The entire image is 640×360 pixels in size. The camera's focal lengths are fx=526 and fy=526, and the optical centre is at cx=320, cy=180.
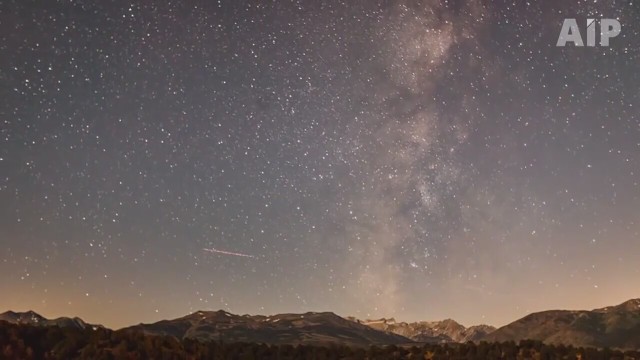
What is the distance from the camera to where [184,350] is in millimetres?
23438

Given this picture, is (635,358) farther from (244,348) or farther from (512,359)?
(244,348)

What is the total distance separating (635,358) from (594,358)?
2521 millimetres

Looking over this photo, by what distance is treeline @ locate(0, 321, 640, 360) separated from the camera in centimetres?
Result: 2098

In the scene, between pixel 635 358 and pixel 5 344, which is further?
pixel 635 358

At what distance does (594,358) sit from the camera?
2603 centimetres

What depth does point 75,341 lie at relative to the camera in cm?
2142

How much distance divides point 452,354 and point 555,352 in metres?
5.07

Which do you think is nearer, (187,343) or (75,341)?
(75,341)

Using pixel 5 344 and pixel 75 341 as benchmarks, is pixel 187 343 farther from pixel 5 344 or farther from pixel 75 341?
pixel 5 344

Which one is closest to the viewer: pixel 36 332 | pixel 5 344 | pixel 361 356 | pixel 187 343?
pixel 5 344

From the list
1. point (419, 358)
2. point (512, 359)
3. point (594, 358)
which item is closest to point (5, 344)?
point (419, 358)

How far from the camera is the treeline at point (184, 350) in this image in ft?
68.8

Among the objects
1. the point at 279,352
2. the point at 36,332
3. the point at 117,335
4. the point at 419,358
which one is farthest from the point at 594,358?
the point at 36,332

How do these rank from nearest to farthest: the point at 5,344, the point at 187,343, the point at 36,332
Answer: the point at 5,344 → the point at 36,332 → the point at 187,343
